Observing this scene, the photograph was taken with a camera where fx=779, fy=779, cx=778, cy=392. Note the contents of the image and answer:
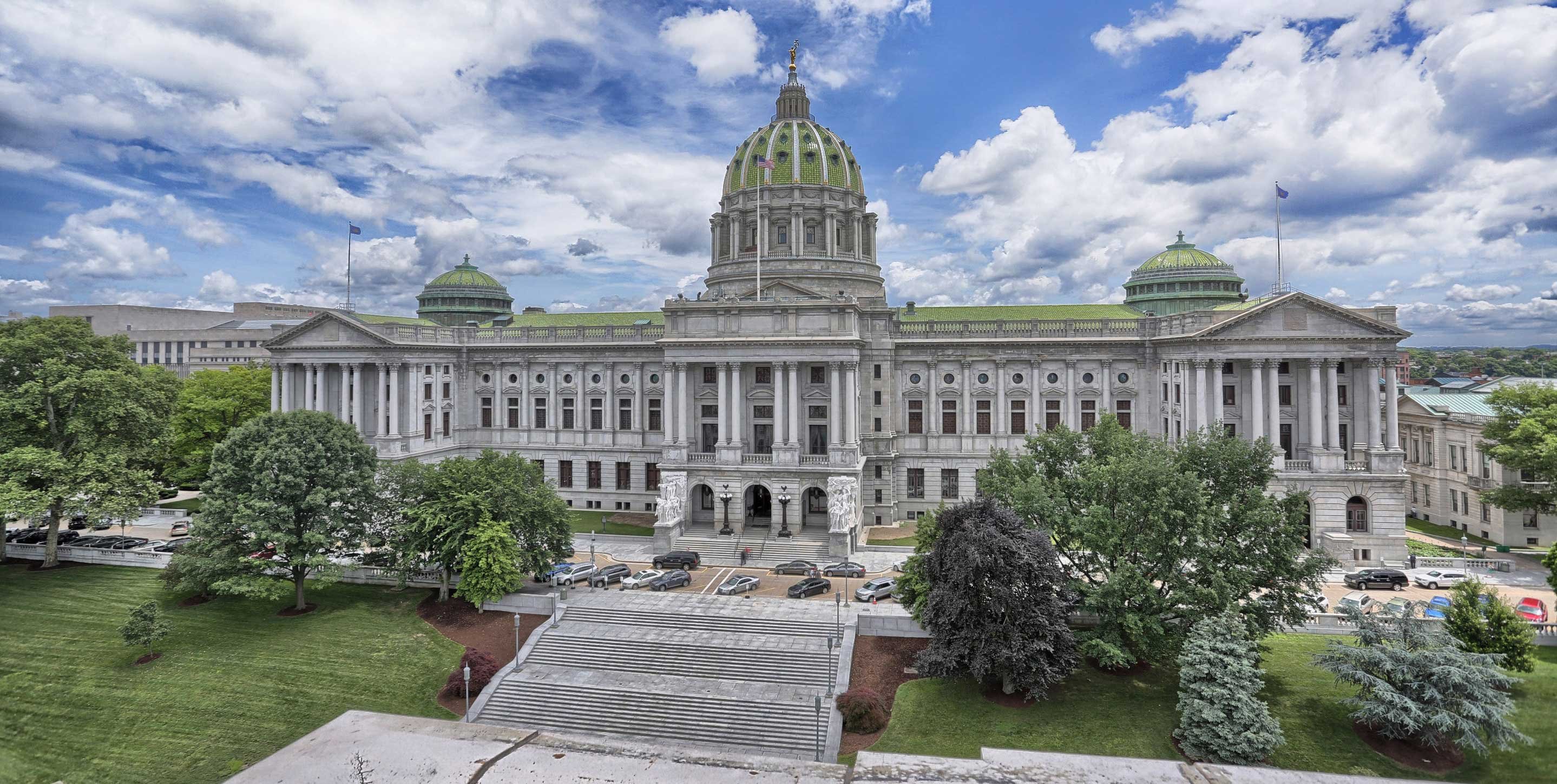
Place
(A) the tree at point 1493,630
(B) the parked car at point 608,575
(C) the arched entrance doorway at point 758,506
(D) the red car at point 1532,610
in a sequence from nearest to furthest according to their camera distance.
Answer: (A) the tree at point 1493,630
(D) the red car at point 1532,610
(B) the parked car at point 608,575
(C) the arched entrance doorway at point 758,506

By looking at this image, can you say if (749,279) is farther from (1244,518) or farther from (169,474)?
(169,474)

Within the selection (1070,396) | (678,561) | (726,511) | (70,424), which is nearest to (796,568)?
(678,561)

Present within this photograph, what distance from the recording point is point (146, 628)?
38.2m

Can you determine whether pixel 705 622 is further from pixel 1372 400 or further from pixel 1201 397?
pixel 1372 400

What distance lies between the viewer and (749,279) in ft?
222

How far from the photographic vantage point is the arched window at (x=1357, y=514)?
52.0 meters

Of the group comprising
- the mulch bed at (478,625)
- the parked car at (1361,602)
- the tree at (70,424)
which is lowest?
the mulch bed at (478,625)

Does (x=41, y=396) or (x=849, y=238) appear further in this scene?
(x=849, y=238)

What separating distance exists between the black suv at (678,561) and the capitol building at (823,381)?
409cm

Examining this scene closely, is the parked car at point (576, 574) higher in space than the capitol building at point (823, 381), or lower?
lower

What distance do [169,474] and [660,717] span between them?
182 feet

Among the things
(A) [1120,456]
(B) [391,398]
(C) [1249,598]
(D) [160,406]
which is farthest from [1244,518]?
Result: (D) [160,406]

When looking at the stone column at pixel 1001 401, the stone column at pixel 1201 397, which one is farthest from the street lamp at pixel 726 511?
the stone column at pixel 1201 397

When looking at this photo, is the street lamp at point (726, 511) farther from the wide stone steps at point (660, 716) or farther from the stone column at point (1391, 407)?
the stone column at point (1391, 407)
